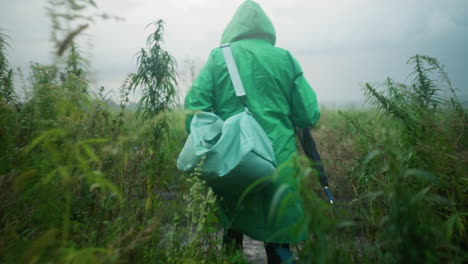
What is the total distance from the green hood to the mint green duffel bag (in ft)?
3.08

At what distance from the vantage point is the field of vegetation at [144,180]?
95 centimetres

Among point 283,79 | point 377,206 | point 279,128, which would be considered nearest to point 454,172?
point 377,206

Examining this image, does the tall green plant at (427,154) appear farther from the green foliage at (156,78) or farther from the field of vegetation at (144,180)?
the green foliage at (156,78)

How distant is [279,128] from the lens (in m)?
2.56

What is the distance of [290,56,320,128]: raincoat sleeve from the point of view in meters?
2.65

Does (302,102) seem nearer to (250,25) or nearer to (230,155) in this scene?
(250,25)

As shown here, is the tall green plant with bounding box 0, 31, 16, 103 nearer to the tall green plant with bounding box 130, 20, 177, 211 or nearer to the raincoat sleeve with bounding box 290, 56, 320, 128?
the tall green plant with bounding box 130, 20, 177, 211

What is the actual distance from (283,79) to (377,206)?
1.28 meters

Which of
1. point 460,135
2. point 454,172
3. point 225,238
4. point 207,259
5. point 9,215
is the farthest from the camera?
point 225,238

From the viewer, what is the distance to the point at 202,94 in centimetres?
258

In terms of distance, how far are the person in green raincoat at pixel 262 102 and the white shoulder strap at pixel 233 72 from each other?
60mm

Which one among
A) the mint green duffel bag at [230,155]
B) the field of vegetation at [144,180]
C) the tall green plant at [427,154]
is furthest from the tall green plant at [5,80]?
the tall green plant at [427,154]

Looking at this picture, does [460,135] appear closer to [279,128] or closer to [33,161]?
[279,128]

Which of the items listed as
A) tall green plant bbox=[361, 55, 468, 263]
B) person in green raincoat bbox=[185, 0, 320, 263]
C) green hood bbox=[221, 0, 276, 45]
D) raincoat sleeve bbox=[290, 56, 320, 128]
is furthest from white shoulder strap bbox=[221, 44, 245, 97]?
tall green plant bbox=[361, 55, 468, 263]
